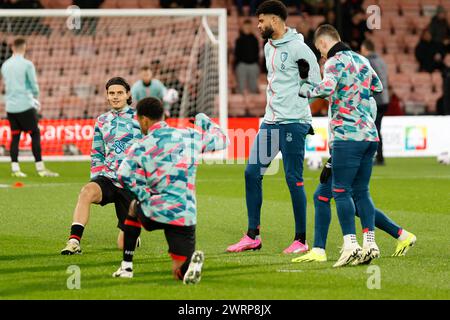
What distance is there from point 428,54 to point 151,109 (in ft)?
60.7

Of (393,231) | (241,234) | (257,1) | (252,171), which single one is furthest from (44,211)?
(257,1)

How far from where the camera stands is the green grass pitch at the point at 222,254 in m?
7.50

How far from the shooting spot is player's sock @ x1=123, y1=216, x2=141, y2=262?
8.00 m

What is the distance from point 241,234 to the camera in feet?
35.2

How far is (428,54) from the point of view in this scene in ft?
83.6

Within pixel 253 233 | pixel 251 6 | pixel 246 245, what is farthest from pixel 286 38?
pixel 251 6

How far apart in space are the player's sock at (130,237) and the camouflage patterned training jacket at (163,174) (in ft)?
0.61

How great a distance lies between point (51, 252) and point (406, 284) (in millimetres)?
3185

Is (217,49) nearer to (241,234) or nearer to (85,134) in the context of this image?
(85,134)

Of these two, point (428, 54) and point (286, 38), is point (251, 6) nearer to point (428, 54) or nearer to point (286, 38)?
point (428, 54)

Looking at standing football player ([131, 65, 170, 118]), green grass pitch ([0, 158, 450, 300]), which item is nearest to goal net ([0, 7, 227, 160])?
standing football player ([131, 65, 170, 118])

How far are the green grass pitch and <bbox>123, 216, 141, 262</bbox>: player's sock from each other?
0.20m
